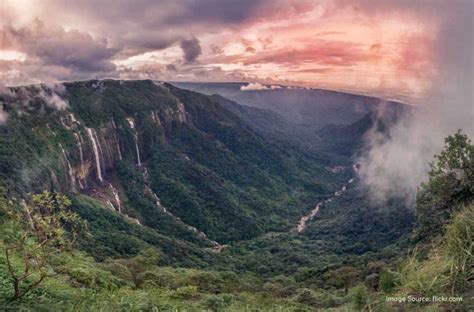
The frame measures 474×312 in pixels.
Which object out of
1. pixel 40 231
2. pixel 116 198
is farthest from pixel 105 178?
pixel 40 231

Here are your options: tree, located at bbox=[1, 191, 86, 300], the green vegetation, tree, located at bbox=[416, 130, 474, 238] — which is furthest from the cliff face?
tree, located at bbox=[1, 191, 86, 300]

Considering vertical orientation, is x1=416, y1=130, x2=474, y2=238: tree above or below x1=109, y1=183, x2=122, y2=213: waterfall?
above

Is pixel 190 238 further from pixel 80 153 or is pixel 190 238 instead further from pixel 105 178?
pixel 80 153

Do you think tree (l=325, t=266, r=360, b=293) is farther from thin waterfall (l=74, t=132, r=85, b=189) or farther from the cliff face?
thin waterfall (l=74, t=132, r=85, b=189)

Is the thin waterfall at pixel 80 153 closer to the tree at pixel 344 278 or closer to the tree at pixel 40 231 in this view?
the tree at pixel 344 278

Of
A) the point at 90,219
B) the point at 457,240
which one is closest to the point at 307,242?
the point at 90,219

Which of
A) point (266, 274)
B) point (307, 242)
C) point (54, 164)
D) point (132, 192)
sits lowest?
point (307, 242)

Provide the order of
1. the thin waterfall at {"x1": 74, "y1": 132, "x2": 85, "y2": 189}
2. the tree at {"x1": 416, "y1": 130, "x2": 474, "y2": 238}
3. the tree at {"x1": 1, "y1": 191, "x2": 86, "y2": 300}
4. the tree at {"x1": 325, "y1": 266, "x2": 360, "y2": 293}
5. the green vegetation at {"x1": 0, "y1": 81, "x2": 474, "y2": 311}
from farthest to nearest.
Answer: the thin waterfall at {"x1": 74, "y1": 132, "x2": 85, "y2": 189} < the tree at {"x1": 325, "y1": 266, "x2": 360, "y2": 293} < the tree at {"x1": 416, "y1": 130, "x2": 474, "y2": 238} < the green vegetation at {"x1": 0, "y1": 81, "x2": 474, "y2": 311} < the tree at {"x1": 1, "y1": 191, "x2": 86, "y2": 300}

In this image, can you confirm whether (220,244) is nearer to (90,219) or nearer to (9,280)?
(90,219)

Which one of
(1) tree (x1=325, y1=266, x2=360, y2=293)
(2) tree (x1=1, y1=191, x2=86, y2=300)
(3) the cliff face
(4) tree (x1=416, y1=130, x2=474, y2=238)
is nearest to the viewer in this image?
(2) tree (x1=1, y1=191, x2=86, y2=300)
